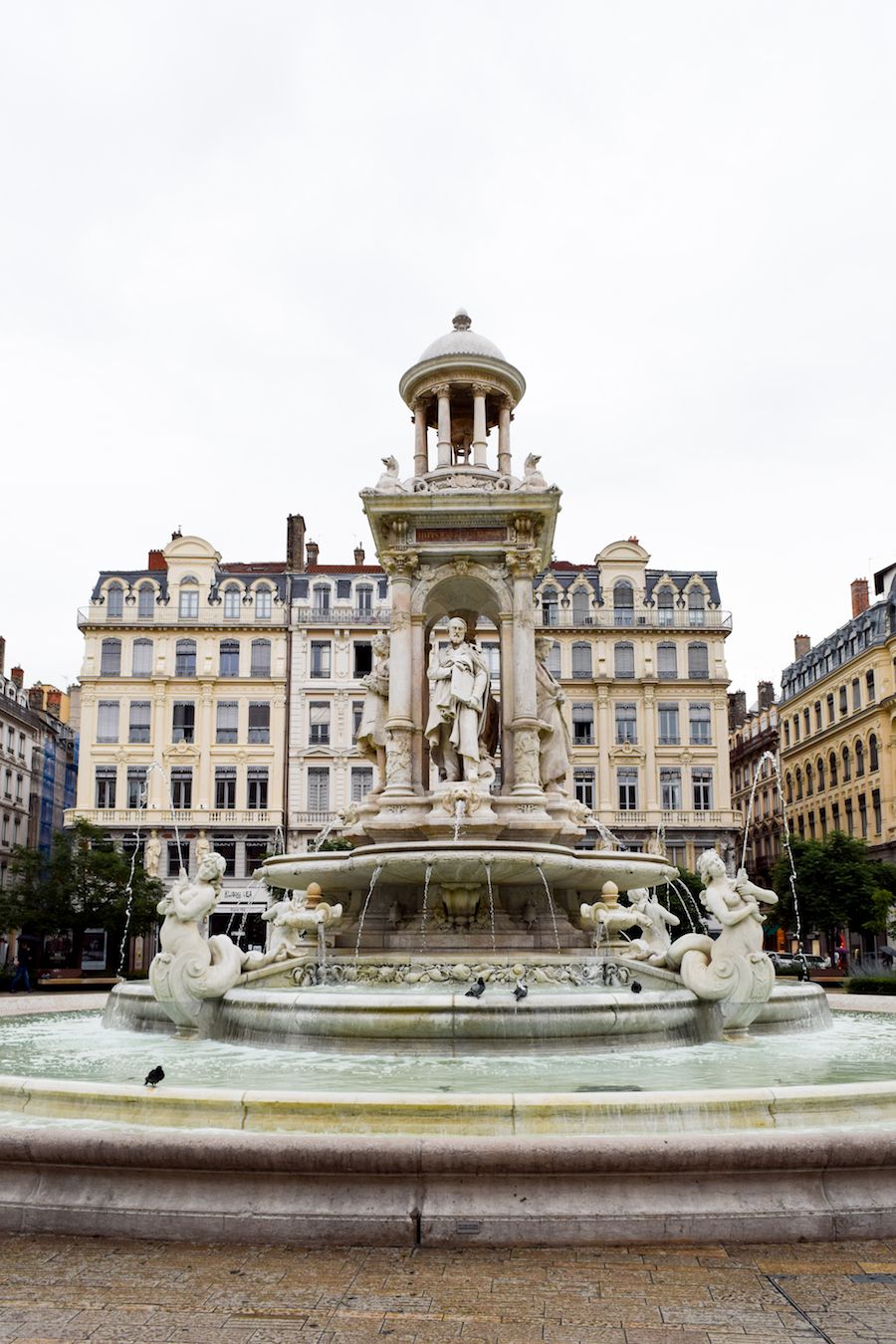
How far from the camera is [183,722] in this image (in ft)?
207

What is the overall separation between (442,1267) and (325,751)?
56.5m

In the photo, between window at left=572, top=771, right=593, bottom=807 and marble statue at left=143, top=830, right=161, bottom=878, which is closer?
marble statue at left=143, top=830, right=161, bottom=878

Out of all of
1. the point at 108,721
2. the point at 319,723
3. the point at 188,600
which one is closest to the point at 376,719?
the point at 319,723

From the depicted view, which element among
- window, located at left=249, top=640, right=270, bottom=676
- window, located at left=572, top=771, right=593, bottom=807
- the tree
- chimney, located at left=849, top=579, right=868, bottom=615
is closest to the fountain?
the tree

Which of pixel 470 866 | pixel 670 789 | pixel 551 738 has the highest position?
pixel 670 789

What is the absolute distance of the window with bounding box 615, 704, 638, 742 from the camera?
6400cm

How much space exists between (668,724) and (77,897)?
31878mm

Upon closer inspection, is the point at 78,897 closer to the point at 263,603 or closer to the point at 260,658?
the point at 260,658

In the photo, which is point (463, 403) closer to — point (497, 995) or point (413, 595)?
point (413, 595)

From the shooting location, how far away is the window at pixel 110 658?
6388cm

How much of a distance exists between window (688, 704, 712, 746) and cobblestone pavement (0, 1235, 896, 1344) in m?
58.9

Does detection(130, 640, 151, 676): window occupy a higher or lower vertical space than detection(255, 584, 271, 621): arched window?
lower

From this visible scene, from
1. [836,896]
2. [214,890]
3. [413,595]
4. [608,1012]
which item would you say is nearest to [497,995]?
[608,1012]

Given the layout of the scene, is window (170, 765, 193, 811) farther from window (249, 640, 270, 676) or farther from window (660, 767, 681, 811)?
window (660, 767, 681, 811)
